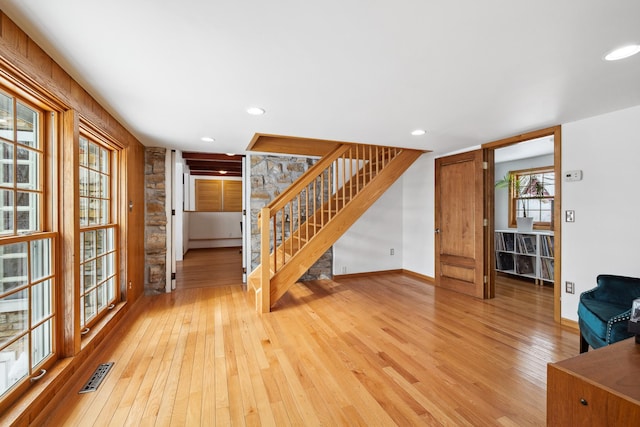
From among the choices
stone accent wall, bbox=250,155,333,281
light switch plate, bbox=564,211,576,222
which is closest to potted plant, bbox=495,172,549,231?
light switch plate, bbox=564,211,576,222

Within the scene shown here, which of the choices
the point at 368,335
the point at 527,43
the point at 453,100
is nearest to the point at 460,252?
the point at 368,335

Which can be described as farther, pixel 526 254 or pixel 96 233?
pixel 526 254

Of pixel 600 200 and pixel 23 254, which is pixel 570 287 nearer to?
pixel 600 200

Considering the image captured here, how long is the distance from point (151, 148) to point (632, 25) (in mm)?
4743

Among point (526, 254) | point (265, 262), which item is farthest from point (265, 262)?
point (526, 254)

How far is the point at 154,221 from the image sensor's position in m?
3.96

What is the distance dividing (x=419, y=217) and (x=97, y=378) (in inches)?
183

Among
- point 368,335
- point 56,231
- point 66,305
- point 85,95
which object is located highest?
point 85,95

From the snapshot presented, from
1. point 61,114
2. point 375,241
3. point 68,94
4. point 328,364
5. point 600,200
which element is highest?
point 68,94

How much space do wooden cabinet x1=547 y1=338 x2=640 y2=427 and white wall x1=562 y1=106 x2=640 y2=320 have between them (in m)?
1.95

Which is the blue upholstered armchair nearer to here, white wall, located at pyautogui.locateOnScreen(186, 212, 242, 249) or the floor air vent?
the floor air vent

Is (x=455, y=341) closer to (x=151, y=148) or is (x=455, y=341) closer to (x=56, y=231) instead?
(x=56, y=231)

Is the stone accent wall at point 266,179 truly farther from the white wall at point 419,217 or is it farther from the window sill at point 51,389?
the window sill at point 51,389

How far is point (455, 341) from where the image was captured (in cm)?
256
